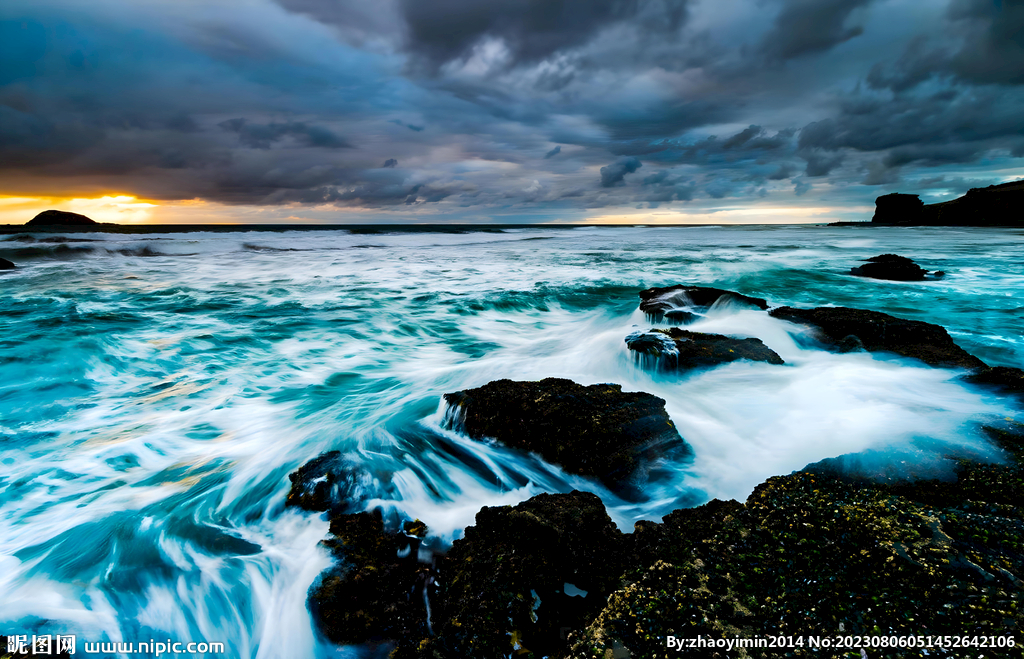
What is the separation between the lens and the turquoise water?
2.79 m

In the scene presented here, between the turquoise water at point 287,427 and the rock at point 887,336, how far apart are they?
1.02ft

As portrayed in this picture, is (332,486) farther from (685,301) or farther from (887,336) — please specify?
(685,301)

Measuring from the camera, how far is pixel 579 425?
11.3 ft

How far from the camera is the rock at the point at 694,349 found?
5.32 metres

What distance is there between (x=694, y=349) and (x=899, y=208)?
102 m

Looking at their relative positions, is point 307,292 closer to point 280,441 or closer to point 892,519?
point 280,441

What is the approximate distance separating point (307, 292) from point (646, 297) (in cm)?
1038

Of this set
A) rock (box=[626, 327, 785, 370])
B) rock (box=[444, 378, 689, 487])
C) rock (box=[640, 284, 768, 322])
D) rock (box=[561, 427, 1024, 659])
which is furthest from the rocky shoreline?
rock (box=[640, 284, 768, 322])

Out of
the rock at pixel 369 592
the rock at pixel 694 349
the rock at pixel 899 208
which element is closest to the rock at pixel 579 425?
the rock at pixel 369 592

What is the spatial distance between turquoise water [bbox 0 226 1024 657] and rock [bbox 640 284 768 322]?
1.24ft

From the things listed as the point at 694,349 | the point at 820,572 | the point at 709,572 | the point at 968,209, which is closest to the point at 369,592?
the point at 709,572

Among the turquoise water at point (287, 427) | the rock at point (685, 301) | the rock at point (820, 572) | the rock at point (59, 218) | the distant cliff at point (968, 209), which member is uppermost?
the rock at point (59, 218)

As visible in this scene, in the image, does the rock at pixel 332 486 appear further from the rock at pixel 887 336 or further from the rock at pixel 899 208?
the rock at pixel 899 208

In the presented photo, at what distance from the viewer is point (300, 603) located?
98.0 inches
